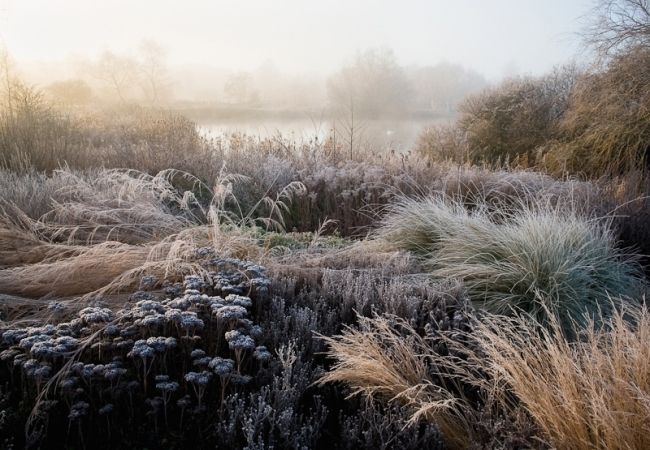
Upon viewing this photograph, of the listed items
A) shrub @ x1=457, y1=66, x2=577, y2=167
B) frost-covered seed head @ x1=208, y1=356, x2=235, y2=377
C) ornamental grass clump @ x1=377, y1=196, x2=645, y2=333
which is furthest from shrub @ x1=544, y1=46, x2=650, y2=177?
frost-covered seed head @ x1=208, y1=356, x2=235, y2=377

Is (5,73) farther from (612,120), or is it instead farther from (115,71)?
(115,71)

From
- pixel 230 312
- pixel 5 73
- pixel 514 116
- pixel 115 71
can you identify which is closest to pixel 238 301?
pixel 230 312

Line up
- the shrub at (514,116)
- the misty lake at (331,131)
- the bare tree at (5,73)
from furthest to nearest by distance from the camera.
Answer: the shrub at (514,116)
the misty lake at (331,131)
the bare tree at (5,73)

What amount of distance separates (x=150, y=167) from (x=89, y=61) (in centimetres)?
5370

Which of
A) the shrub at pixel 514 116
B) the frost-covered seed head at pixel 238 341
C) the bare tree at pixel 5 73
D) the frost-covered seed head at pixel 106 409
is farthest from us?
the shrub at pixel 514 116

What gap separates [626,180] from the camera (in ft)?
22.5

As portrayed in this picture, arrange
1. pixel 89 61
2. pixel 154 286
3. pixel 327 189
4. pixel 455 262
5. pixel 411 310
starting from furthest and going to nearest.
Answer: pixel 89 61, pixel 327 189, pixel 455 262, pixel 154 286, pixel 411 310

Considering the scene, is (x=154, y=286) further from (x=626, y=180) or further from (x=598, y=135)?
(x=598, y=135)

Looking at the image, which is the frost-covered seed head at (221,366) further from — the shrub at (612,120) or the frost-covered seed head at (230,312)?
the shrub at (612,120)

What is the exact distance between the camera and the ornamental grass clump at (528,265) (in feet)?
12.1

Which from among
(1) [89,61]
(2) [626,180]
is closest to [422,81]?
(1) [89,61]

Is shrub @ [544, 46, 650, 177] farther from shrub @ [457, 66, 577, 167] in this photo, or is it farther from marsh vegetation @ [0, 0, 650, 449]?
marsh vegetation @ [0, 0, 650, 449]

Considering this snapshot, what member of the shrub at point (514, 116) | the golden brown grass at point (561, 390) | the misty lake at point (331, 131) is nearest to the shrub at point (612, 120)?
the shrub at point (514, 116)

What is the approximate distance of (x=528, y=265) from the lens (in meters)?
3.79
